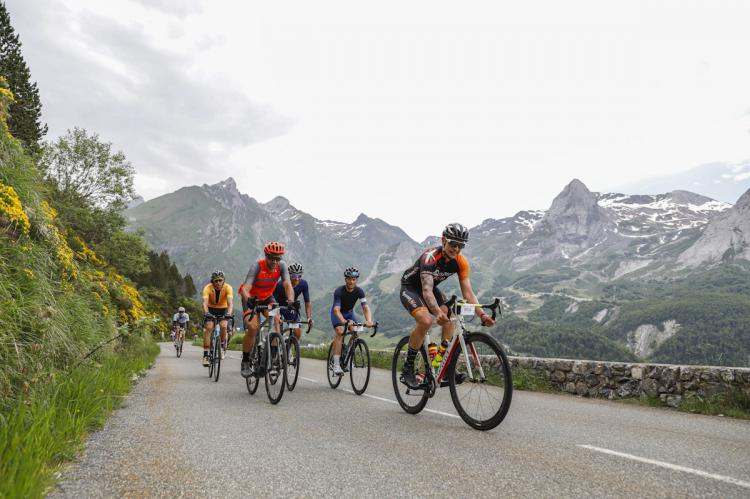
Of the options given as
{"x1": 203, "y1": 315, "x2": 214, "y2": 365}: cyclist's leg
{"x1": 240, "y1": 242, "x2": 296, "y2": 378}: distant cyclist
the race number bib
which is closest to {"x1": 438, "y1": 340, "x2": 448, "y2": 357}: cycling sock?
the race number bib

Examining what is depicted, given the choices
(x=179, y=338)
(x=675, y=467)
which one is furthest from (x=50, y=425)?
(x=179, y=338)

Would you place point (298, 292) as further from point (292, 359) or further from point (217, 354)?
point (217, 354)

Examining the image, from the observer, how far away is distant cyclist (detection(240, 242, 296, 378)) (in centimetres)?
847

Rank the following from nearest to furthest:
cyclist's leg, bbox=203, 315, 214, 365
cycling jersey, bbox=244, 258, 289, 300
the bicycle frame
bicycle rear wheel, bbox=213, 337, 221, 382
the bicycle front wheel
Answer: the bicycle frame, cycling jersey, bbox=244, 258, 289, 300, bicycle rear wheel, bbox=213, 337, 221, 382, the bicycle front wheel, cyclist's leg, bbox=203, 315, 214, 365

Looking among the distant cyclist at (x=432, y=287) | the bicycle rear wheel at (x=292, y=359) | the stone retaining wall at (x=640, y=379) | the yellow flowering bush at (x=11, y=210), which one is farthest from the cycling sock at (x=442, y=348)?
the yellow flowering bush at (x=11, y=210)

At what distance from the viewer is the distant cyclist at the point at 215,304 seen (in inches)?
462

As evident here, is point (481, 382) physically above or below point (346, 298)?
below

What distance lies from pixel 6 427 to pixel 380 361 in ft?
44.3

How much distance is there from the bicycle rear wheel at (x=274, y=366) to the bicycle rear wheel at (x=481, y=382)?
9.25 feet

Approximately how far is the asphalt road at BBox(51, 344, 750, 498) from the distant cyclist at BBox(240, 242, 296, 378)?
65.8 inches

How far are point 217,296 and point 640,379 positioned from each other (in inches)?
385

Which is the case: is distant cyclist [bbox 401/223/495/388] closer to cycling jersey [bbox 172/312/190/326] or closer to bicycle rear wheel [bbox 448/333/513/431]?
bicycle rear wheel [bbox 448/333/513/431]

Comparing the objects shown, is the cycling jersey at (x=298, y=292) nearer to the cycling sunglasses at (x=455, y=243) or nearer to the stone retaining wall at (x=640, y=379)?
the cycling sunglasses at (x=455, y=243)

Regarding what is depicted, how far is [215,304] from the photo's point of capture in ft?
40.1
